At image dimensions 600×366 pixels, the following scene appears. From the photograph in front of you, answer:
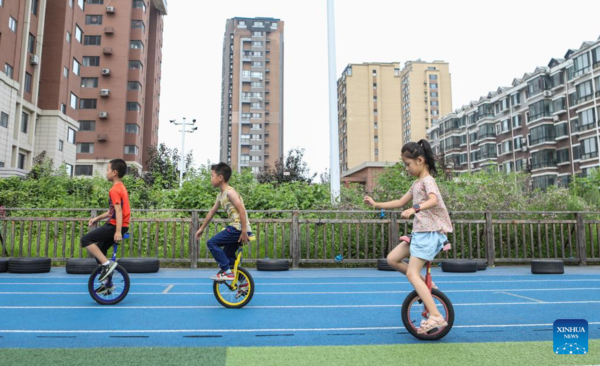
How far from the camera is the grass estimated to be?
11.3 feet

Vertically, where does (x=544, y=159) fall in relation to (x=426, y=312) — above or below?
above

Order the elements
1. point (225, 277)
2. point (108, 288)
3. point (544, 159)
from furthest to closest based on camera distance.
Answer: point (544, 159) < point (108, 288) < point (225, 277)

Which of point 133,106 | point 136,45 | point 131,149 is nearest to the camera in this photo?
point 131,149

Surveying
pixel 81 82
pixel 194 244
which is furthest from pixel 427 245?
pixel 81 82

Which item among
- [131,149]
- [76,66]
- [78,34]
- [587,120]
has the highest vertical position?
[78,34]

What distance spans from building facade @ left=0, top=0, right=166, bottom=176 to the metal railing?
21.6 m

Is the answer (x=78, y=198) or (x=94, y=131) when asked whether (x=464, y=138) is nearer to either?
(x=94, y=131)

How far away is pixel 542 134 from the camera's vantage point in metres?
55.3

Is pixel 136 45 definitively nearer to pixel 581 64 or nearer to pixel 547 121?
pixel 547 121

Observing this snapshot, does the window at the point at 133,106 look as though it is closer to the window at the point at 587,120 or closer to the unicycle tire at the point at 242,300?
the window at the point at 587,120

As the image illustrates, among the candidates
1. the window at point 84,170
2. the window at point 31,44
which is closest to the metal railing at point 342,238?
the window at point 31,44

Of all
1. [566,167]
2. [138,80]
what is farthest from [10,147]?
[566,167]

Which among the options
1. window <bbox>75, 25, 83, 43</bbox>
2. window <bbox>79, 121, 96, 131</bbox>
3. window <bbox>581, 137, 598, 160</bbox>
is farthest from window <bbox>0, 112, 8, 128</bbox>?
window <bbox>581, 137, 598, 160</bbox>

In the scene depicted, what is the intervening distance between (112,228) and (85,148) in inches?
2166
